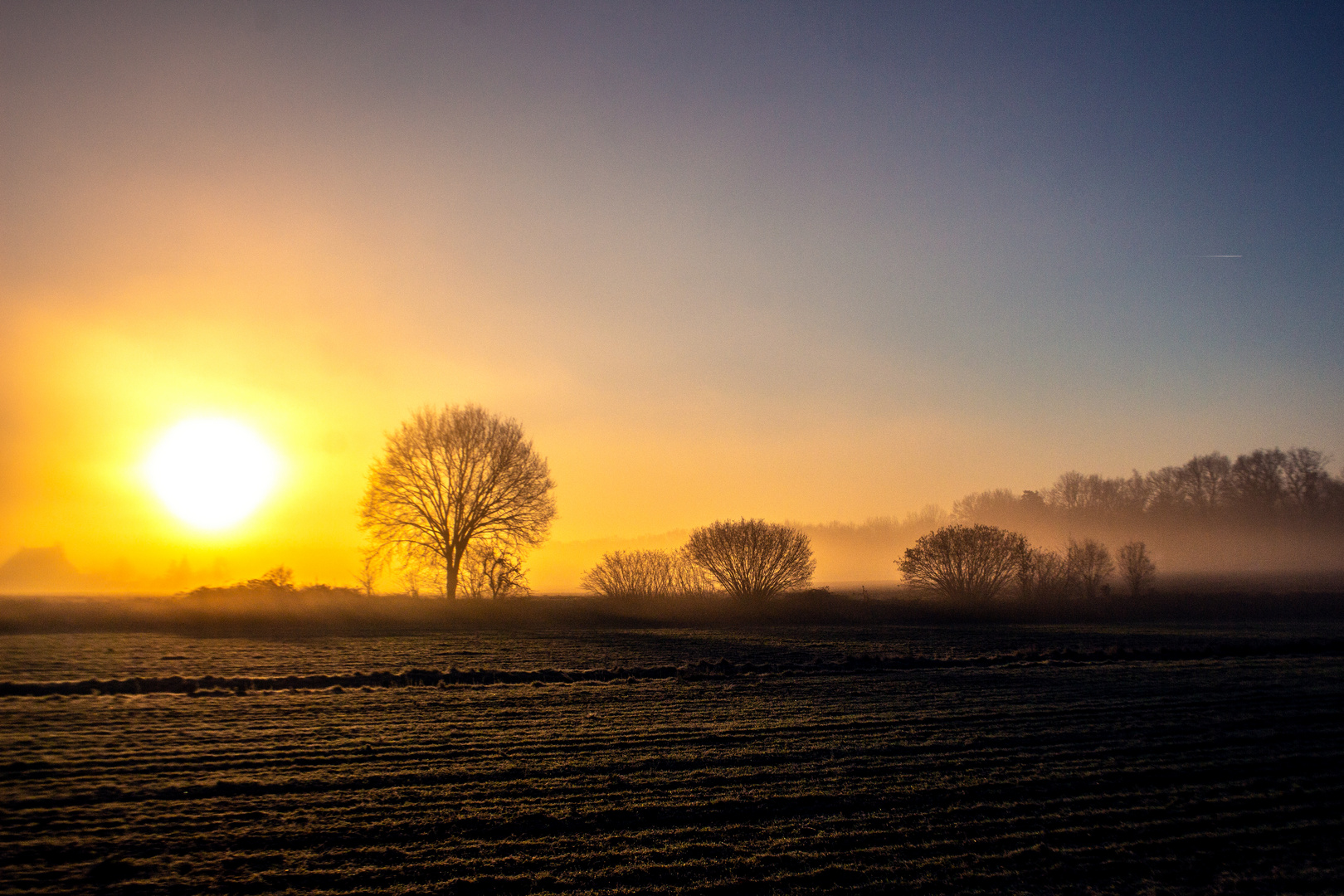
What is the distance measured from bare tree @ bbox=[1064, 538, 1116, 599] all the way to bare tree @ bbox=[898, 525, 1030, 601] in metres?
5.14

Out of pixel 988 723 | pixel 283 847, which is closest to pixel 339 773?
pixel 283 847

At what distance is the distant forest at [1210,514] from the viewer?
333 ft

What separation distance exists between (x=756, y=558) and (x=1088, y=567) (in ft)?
88.7

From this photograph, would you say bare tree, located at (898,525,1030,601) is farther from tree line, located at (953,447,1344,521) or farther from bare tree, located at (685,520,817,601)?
tree line, located at (953,447,1344,521)

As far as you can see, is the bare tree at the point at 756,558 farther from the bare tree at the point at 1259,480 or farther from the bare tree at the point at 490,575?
the bare tree at the point at 1259,480

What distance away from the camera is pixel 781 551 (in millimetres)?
51250

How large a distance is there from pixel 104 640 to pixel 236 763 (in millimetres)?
21491

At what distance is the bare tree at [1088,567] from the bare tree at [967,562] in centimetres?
514

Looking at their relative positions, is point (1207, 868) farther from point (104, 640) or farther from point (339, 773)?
point (104, 640)

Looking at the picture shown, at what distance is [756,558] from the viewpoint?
51.2m

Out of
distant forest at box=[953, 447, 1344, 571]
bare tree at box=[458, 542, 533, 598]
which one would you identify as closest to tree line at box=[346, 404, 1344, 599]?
bare tree at box=[458, 542, 533, 598]

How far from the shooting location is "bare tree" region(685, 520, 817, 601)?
5072cm

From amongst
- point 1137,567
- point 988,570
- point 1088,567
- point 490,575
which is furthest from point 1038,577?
point 490,575

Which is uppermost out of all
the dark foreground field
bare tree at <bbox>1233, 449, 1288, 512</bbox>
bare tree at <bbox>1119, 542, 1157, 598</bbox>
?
bare tree at <bbox>1233, 449, 1288, 512</bbox>
